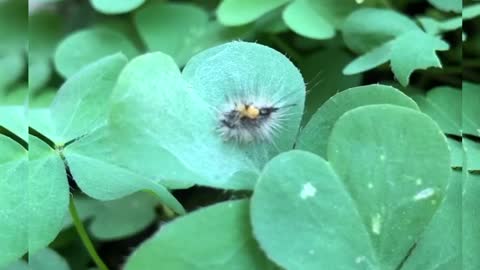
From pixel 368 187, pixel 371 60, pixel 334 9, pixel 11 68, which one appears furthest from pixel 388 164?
pixel 11 68

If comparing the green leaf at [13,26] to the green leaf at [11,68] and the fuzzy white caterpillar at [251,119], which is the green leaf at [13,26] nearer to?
the green leaf at [11,68]

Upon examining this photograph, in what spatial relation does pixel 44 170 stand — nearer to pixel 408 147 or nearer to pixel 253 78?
pixel 253 78

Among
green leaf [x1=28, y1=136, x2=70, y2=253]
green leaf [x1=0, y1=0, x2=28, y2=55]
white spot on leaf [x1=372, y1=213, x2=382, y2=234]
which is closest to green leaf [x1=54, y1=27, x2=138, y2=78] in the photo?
green leaf [x1=0, y1=0, x2=28, y2=55]

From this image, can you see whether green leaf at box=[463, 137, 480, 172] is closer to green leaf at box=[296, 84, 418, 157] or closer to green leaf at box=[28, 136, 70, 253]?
green leaf at box=[296, 84, 418, 157]

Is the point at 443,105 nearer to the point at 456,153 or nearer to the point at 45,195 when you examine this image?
the point at 456,153

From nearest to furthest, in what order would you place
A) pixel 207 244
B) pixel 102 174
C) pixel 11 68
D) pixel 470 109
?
pixel 207 244
pixel 102 174
pixel 470 109
pixel 11 68

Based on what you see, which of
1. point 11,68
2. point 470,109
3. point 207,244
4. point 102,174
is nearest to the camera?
point 207,244

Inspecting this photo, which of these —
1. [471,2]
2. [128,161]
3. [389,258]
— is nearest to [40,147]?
[128,161]
